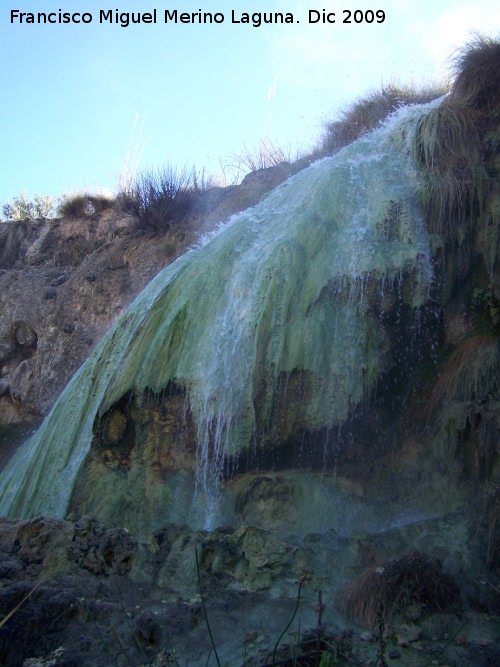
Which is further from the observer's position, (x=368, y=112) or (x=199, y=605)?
(x=368, y=112)

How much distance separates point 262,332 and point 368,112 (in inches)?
243

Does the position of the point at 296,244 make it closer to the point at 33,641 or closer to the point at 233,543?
the point at 233,543

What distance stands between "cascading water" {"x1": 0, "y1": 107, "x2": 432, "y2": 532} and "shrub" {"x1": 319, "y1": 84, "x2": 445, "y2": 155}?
10.1 feet

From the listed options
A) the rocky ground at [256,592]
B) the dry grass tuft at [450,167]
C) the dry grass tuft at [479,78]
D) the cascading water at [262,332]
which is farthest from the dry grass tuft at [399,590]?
the dry grass tuft at [479,78]

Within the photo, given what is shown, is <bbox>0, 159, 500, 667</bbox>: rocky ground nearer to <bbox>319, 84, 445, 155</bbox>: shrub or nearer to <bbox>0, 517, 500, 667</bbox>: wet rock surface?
<bbox>0, 517, 500, 667</bbox>: wet rock surface

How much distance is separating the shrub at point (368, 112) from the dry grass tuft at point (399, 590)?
26.1 feet

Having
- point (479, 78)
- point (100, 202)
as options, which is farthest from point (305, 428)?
point (100, 202)

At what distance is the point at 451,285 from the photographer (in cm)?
752

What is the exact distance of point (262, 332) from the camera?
278 inches

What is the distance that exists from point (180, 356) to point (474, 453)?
3102 mm

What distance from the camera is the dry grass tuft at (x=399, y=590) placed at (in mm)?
4809

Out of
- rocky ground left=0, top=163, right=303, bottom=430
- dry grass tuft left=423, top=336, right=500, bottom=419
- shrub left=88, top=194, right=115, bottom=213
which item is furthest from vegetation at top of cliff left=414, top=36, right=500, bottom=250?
shrub left=88, top=194, right=115, bottom=213

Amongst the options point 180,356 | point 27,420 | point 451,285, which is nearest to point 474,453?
point 451,285

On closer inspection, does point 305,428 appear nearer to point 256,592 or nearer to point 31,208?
point 256,592
